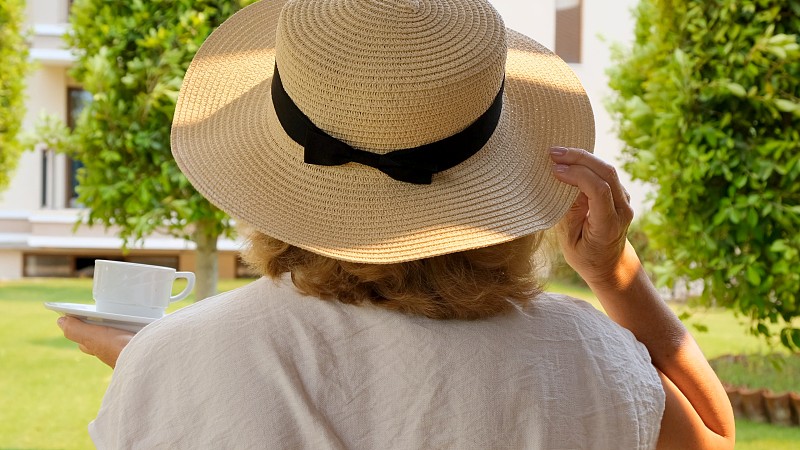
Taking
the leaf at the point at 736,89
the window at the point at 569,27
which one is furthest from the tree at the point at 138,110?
the window at the point at 569,27

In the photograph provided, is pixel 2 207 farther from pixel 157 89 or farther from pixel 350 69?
pixel 350 69

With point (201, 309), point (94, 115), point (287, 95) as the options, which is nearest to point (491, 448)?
point (201, 309)

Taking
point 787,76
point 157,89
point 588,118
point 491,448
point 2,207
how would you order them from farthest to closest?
1. point 2,207
2. point 157,89
3. point 787,76
4. point 588,118
5. point 491,448

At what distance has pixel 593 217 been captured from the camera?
1.16 meters

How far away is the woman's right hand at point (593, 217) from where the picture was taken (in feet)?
3.66

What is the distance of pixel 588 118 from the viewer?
1293 millimetres

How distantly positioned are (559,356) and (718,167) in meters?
2.43

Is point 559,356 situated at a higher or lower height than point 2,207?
higher

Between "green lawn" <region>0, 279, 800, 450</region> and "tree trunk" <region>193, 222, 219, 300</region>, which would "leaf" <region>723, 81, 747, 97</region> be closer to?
"green lawn" <region>0, 279, 800, 450</region>

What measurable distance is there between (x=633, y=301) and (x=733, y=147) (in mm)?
2312

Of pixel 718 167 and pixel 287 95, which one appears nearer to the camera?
pixel 287 95

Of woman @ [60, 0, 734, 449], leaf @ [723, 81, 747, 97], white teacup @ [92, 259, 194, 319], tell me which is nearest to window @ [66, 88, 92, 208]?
leaf @ [723, 81, 747, 97]

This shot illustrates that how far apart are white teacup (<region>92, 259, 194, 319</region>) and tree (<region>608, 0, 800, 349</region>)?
229cm

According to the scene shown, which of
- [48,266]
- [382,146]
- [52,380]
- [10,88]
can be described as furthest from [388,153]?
[48,266]
